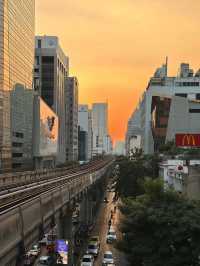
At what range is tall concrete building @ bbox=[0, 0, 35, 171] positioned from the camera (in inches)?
3962

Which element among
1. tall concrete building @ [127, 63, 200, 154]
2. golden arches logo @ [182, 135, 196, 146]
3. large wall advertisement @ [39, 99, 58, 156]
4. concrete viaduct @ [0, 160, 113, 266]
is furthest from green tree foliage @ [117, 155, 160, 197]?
tall concrete building @ [127, 63, 200, 154]

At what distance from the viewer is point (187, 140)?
74.4m

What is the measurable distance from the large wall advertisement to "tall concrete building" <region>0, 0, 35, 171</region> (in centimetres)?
1096

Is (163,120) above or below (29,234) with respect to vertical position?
above

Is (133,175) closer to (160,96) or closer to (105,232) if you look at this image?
(105,232)

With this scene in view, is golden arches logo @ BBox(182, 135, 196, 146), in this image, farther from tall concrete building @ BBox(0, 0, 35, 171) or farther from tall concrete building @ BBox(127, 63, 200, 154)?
tall concrete building @ BBox(127, 63, 200, 154)

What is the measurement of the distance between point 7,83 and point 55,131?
200 ft

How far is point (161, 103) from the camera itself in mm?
138125

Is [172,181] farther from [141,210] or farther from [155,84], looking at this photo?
[155,84]

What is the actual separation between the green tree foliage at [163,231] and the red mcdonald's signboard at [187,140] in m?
47.2

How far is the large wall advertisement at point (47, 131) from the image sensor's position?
135m

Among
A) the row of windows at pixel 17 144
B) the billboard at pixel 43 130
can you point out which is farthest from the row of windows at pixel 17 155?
the billboard at pixel 43 130

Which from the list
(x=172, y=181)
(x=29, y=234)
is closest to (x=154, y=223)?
(x=29, y=234)

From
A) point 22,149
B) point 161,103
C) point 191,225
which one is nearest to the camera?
point 191,225
